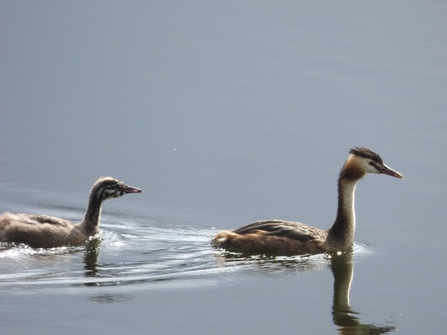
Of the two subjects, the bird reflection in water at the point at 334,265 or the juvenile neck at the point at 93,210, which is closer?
the bird reflection in water at the point at 334,265

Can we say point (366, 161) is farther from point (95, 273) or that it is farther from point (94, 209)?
point (95, 273)

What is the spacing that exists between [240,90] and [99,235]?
22.0 feet

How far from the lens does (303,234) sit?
46.6 feet

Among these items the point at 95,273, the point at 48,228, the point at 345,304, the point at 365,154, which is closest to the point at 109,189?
the point at 48,228

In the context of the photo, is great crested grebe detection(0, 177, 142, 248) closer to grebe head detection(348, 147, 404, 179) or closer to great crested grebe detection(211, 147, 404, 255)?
great crested grebe detection(211, 147, 404, 255)

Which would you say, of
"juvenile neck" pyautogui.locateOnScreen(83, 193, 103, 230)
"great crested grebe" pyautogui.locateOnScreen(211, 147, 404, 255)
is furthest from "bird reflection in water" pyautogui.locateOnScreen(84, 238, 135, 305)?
"great crested grebe" pyautogui.locateOnScreen(211, 147, 404, 255)

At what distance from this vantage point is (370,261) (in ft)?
46.1

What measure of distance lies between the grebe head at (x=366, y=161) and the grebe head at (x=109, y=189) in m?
2.77

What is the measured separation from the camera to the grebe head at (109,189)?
14852 millimetres

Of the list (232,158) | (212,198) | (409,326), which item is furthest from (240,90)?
(409,326)

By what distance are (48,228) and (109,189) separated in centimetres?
125

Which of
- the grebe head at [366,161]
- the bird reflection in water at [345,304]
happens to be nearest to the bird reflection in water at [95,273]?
the bird reflection in water at [345,304]

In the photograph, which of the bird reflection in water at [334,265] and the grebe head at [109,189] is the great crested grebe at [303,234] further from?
the grebe head at [109,189]

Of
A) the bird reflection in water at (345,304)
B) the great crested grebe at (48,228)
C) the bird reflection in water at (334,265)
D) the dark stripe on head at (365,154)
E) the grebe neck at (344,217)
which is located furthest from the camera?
the dark stripe on head at (365,154)
